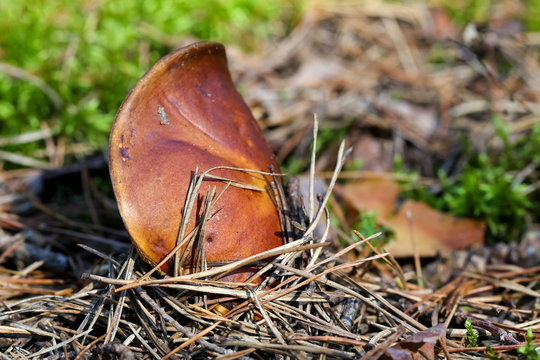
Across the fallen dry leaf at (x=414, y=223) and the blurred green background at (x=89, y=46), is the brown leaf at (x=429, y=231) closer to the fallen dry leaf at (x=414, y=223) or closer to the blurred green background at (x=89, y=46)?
the fallen dry leaf at (x=414, y=223)

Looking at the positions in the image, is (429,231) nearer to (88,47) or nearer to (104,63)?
(104,63)

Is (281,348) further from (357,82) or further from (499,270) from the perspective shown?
(357,82)

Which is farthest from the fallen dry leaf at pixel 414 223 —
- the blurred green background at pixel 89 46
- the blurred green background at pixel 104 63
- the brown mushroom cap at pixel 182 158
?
the blurred green background at pixel 89 46

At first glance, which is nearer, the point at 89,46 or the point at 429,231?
the point at 429,231

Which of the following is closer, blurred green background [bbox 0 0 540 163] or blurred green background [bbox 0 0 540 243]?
blurred green background [bbox 0 0 540 243]

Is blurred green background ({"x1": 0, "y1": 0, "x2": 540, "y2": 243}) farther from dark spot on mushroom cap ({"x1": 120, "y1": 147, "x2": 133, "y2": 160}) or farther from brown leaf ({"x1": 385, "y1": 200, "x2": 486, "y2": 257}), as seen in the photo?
dark spot on mushroom cap ({"x1": 120, "y1": 147, "x2": 133, "y2": 160})

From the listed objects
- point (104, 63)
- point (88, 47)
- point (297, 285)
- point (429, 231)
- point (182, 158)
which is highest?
point (88, 47)

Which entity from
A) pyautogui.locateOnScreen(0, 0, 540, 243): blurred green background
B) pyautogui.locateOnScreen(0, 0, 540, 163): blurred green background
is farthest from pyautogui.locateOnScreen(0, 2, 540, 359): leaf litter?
pyautogui.locateOnScreen(0, 0, 540, 163): blurred green background

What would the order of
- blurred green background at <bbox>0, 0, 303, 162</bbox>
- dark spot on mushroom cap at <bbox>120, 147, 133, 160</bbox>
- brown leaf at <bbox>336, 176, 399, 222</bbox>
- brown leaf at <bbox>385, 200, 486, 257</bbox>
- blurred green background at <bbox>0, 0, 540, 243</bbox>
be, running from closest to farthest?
dark spot on mushroom cap at <bbox>120, 147, 133, 160</bbox> < brown leaf at <bbox>385, 200, 486, 257</bbox> < brown leaf at <bbox>336, 176, 399, 222</bbox> < blurred green background at <bbox>0, 0, 540, 243</bbox> < blurred green background at <bbox>0, 0, 303, 162</bbox>

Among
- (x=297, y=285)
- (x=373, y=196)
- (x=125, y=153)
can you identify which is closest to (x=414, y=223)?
(x=373, y=196)

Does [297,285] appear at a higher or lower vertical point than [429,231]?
higher
